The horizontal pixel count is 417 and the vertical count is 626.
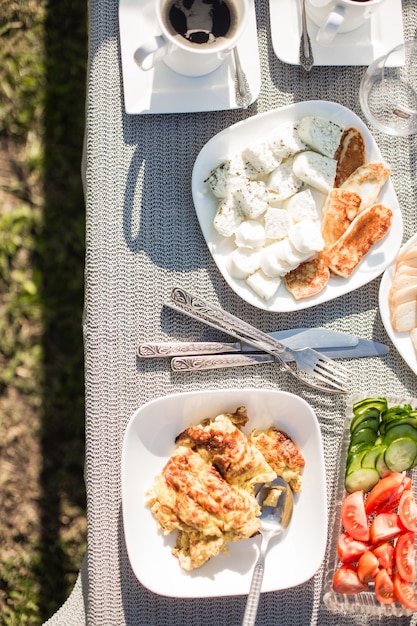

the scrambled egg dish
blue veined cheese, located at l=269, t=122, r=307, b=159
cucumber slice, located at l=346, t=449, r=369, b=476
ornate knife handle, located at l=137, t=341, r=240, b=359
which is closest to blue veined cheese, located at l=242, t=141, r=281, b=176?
blue veined cheese, located at l=269, t=122, r=307, b=159

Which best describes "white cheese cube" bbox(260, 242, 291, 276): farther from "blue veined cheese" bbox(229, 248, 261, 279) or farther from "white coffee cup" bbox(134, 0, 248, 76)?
"white coffee cup" bbox(134, 0, 248, 76)

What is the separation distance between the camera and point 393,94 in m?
1.46

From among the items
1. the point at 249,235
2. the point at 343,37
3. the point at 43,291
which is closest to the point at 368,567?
the point at 249,235

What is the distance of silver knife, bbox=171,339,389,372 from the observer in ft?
4.58

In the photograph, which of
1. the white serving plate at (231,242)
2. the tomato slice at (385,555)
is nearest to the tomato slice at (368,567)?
the tomato slice at (385,555)

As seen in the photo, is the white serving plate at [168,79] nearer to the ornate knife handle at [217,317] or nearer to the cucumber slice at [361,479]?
the ornate knife handle at [217,317]

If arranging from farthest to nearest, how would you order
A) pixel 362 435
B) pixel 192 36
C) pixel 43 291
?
pixel 43 291
pixel 362 435
pixel 192 36

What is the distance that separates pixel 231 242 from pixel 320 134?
0.91ft

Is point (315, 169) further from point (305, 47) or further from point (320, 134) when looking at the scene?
point (305, 47)

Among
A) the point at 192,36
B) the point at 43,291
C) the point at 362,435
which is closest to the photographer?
the point at 192,36

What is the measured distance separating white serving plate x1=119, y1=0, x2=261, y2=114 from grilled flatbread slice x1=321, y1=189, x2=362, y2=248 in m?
0.26

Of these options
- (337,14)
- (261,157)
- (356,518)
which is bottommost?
(356,518)

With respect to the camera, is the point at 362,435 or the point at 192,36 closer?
the point at 192,36

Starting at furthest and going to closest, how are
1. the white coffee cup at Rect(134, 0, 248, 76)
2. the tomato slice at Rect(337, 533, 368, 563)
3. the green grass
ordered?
the green grass
the tomato slice at Rect(337, 533, 368, 563)
the white coffee cup at Rect(134, 0, 248, 76)
